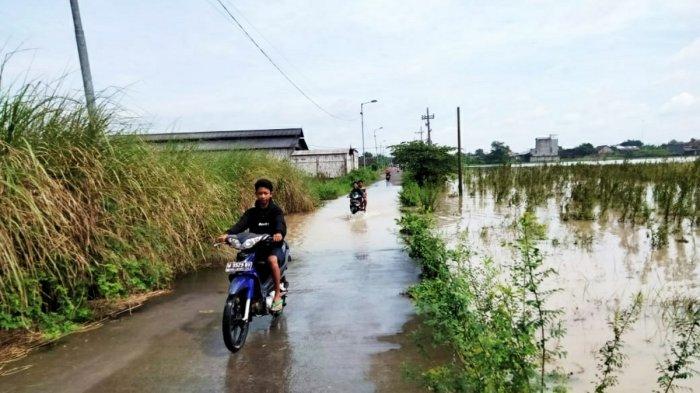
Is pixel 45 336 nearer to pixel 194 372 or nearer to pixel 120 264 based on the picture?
pixel 120 264

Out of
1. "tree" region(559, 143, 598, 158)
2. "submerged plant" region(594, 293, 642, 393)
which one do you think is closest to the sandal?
"submerged plant" region(594, 293, 642, 393)

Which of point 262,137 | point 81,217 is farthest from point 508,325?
point 262,137

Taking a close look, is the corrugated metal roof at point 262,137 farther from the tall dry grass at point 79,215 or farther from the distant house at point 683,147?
the distant house at point 683,147

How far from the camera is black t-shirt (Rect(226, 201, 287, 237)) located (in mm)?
5314

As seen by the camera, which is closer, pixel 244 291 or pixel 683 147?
pixel 244 291

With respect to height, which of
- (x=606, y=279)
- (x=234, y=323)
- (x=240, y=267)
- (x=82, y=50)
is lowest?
(x=606, y=279)

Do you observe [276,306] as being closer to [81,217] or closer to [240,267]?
[240,267]

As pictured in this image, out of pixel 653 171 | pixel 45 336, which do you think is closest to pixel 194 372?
pixel 45 336

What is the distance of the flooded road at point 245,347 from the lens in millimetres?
3973

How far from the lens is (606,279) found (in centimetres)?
756

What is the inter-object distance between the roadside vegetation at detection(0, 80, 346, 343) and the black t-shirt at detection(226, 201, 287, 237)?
1.91m

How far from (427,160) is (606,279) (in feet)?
61.6

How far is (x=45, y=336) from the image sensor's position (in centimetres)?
504

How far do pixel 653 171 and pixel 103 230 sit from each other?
24.4 meters
